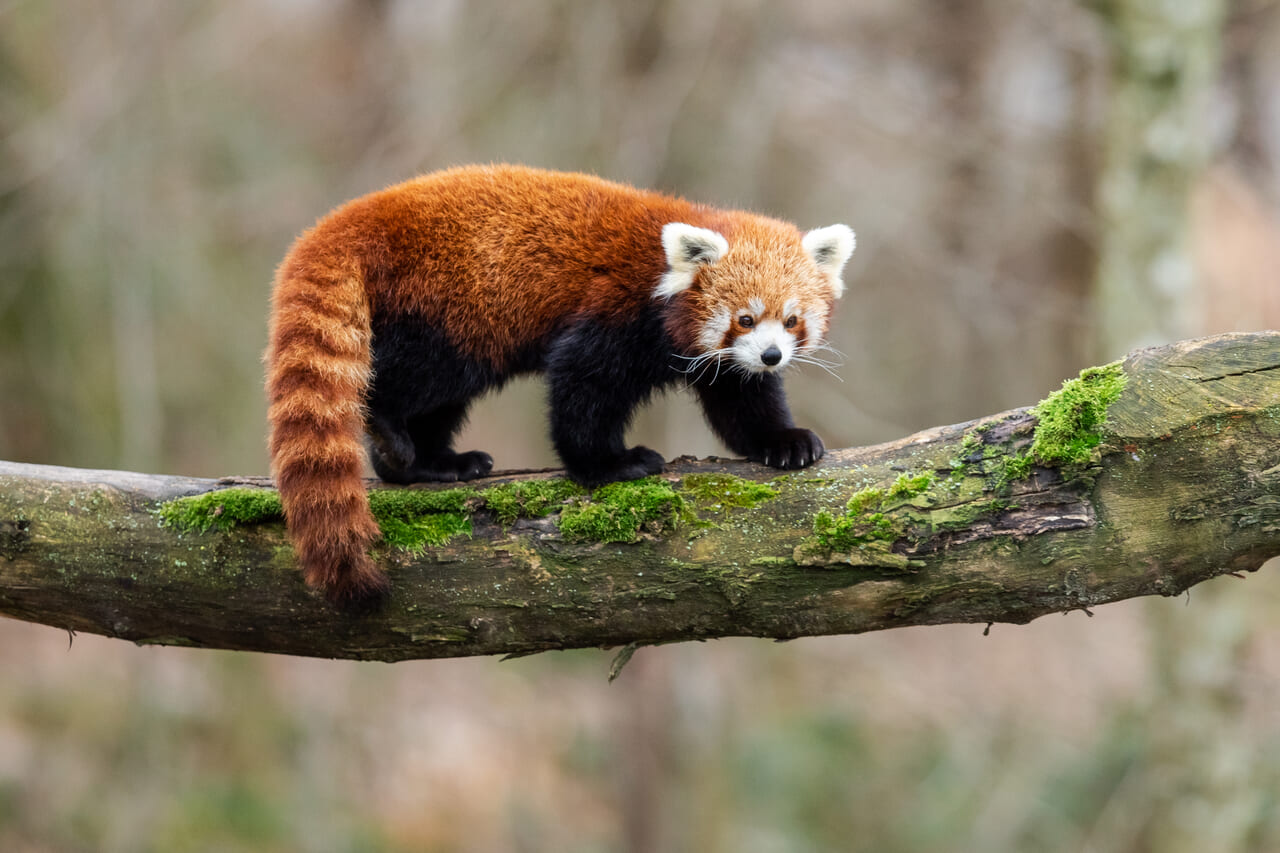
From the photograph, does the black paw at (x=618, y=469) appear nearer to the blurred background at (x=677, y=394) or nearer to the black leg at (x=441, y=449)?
the black leg at (x=441, y=449)

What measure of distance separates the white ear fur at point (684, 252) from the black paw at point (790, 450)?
1.92 ft

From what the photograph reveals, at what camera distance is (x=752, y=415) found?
358 cm

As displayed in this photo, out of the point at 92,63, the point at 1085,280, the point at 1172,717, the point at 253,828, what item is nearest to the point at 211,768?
the point at 253,828

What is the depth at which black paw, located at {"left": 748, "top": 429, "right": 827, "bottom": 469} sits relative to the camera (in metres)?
3.12

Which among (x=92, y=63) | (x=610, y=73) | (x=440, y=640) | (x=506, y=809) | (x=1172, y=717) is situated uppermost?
(x=92, y=63)

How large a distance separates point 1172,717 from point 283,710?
20.4ft

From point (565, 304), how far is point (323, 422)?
99cm

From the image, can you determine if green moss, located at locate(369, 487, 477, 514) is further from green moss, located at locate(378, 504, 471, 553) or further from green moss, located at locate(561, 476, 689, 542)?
green moss, located at locate(561, 476, 689, 542)

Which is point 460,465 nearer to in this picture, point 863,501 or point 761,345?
point 761,345

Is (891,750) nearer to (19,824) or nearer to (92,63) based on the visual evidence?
(19,824)

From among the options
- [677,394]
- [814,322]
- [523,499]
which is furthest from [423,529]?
[677,394]

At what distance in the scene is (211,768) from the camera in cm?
765

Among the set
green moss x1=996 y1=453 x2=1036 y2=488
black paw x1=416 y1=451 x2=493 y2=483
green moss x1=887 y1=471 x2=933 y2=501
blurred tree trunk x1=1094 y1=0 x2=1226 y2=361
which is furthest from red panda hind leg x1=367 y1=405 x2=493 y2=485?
blurred tree trunk x1=1094 y1=0 x2=1226 y2=361

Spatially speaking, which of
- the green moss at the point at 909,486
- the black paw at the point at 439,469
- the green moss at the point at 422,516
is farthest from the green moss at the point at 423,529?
the green moss at the point at 909,486
